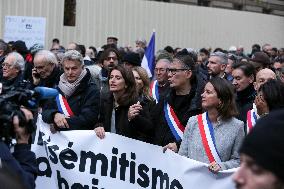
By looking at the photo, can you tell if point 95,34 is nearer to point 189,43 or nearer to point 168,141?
point 189,43

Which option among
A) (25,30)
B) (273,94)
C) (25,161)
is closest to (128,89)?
(273,94)

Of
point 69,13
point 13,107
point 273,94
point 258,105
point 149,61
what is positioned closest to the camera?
point 13,107

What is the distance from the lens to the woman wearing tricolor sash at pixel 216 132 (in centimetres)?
488

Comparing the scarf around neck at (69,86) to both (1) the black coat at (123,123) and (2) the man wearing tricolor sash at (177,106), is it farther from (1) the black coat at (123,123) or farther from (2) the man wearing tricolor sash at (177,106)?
(2) the man wearing tricolor sash at (177,106)

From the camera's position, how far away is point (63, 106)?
19.4 ft

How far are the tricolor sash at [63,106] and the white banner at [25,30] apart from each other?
9.05 meters

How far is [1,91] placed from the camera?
11.8 feet

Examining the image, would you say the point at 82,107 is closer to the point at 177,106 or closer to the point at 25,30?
A: the point at 177,106

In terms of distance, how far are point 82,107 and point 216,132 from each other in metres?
1.51

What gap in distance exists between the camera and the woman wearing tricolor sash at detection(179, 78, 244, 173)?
4875 millimetres

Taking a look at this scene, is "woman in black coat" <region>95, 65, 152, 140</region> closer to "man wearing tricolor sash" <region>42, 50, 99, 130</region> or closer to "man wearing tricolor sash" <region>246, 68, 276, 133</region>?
"man wearing tricolor sash" <region>42, 50, 99, 130</region>

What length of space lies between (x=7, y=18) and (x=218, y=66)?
8325 mm

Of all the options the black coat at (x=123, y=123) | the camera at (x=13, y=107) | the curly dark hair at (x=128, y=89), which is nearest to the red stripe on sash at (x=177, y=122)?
the black coat at (x=123, y=123)

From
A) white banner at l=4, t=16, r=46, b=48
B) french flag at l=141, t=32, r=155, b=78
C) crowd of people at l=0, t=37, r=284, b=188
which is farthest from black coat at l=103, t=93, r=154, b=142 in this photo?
white banner at l=4, t=16, r=46, b=48
